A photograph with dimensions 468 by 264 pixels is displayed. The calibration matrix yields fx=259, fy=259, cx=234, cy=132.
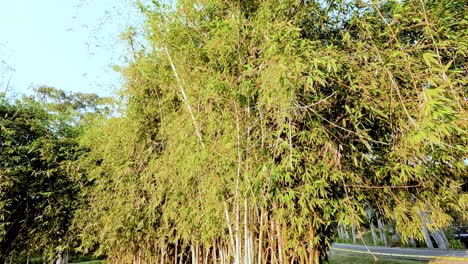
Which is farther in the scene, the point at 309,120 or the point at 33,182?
the point at 33,182

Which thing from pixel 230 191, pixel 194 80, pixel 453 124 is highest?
pixel 194 80

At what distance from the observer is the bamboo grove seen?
1572mm

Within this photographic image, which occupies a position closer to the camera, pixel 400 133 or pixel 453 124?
pixel 453 124

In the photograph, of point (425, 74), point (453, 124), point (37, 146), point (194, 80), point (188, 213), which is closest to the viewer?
point (453, 124)

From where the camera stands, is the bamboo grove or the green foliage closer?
the bamboo grove

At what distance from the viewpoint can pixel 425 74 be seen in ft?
4.91

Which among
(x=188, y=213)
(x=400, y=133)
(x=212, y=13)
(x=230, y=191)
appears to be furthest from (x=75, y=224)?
(x=400, y=133)

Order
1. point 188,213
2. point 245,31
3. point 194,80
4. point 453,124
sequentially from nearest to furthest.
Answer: point 453,124 → point 245,31 → point 194,80 → point 188,213

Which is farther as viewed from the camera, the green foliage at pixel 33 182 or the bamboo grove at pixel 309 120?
the green foliage at pixel 33 182

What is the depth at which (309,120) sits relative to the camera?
1728 mm

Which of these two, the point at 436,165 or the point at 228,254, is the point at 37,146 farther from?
the point at 436,165

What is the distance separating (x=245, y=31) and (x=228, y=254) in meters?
2.03

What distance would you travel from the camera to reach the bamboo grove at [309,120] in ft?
5.16

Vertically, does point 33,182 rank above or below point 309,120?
above
